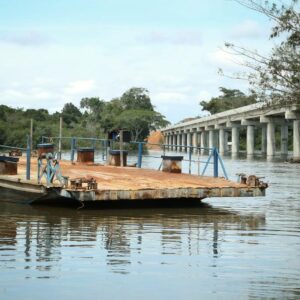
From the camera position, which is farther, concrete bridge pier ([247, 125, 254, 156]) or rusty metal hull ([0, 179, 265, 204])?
concrete bridge pier ([247, 125, 254, 156])

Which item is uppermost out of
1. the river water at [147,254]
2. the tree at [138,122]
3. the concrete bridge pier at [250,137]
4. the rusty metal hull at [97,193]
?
the tree at [138,122]

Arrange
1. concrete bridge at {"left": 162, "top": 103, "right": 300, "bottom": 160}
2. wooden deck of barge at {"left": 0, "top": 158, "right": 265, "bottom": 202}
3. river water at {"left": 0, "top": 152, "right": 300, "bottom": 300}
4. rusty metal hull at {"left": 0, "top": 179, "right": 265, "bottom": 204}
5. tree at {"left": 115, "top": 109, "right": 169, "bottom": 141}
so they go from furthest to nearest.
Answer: tree at {"left": 115, "top": 109, "right": 169, "bottom": 141}, concrete bridge at {"left": 162, "top": 103, "right": 300, "bottom": 160}, wooden deck of barge at {"left": 0, "top": 158, "right": 265, "bottom": 202}, rusty metal hull at {"left": 0, "top": 179, "right": 265, "bottom": 204}, river water at {"left": 0, "top": 152, "right": 300, "bottom": 300}

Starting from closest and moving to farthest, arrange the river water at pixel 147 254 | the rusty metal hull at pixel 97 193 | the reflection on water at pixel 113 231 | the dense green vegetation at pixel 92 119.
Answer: the river water at pixel 147 254, the reflection on water at pixel 113 231, the rusty metal hull at pixel 97 193, the dense green vegetation at pixel 92 119

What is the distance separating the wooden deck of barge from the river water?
0.47 m

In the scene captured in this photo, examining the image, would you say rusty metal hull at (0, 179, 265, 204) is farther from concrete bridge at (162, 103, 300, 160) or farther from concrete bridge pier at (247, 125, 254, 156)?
concrete bridge pier at (247, 125, 254, 156)

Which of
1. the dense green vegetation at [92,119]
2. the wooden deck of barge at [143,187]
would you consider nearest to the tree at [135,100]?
the dense green vegetation at [92,119]

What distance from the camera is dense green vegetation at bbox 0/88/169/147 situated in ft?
279

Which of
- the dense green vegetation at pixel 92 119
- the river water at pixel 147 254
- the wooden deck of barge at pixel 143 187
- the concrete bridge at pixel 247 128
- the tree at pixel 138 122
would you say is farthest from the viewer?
the tree at pixel 138 122

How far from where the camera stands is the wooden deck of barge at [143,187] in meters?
15.7

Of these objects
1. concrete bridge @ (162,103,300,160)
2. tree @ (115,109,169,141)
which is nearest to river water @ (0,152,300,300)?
concrete bridge @ (162,103,300,160)

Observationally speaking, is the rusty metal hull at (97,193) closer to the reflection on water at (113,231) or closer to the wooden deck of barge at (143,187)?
the wooden deck of barge at (143,187)

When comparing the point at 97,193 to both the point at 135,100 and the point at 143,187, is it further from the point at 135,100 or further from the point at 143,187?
the point at 135,100

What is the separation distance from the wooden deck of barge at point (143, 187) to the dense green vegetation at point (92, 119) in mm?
52267

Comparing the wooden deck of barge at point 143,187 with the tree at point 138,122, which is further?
the tree at point 138,122
